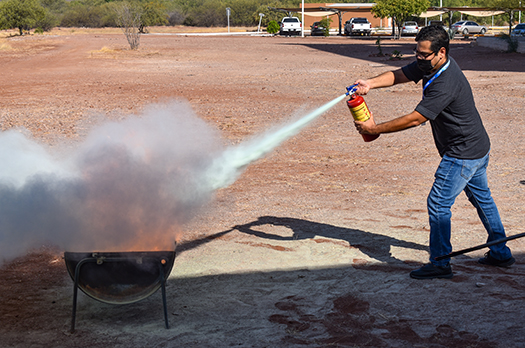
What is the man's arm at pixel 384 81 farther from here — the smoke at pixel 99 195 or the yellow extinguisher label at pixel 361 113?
the smoke at pixel 99 195

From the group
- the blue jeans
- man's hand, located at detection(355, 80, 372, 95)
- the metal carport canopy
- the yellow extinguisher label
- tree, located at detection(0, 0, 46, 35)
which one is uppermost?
tree, located at detection(0, 0, 46, 35)

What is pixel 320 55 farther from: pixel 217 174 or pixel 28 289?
pixel 28 289

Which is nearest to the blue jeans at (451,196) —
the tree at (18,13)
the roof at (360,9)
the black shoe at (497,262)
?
the black shoe at (497,262)

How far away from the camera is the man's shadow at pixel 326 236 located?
524 centimetres

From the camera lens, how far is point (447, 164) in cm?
430

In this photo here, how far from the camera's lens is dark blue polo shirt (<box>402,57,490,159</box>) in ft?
13.3

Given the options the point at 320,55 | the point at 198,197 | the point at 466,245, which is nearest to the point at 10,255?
the point at 198,197

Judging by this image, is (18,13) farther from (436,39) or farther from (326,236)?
(436,39)

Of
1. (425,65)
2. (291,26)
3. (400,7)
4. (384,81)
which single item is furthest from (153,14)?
(425,65)

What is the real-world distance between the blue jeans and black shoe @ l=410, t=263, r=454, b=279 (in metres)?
0.05

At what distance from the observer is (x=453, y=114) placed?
4.18 metres

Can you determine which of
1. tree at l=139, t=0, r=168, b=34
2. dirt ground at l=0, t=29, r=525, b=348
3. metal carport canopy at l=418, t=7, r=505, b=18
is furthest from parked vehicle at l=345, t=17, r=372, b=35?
dirt ground at l=0, t=29, r=525, b=348

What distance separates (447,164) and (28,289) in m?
3.76

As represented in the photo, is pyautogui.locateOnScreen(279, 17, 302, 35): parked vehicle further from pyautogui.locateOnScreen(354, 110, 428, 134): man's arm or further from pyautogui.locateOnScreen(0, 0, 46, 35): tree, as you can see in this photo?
pyautogui.locateOnScreen(354, 110, 428, 134): man's arm
